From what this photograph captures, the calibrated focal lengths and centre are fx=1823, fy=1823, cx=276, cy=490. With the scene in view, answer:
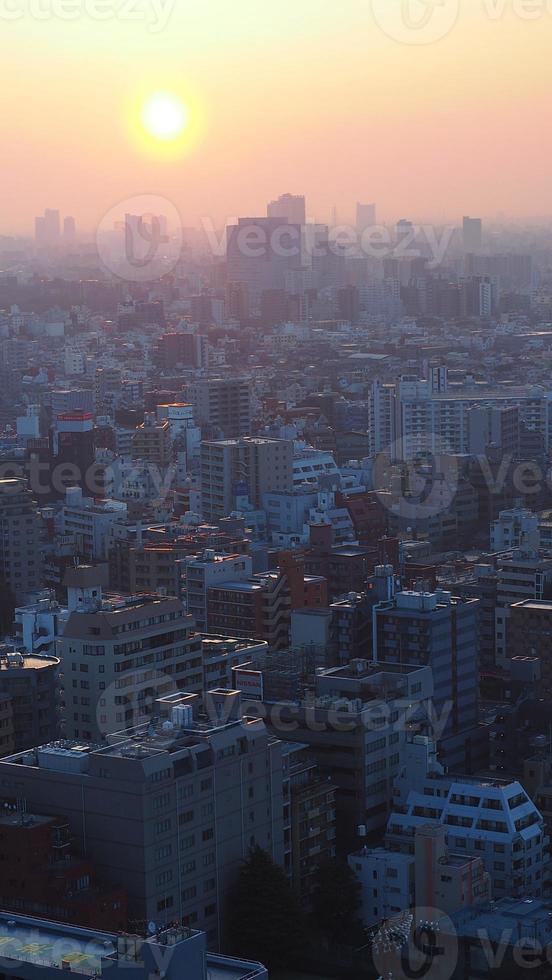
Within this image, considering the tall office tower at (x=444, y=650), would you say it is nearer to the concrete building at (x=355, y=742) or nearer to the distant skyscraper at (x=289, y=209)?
the concrete building at (x=355, y=742)

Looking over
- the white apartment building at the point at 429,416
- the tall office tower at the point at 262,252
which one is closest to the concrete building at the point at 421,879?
the white apartment building at the point at 429,416

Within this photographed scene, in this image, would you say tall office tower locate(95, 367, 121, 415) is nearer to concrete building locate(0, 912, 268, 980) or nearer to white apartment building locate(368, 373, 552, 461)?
white apartment building locate(368, 373, 552, 461)

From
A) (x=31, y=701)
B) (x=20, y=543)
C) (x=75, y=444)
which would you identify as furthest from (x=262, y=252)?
(x=31, y=701)

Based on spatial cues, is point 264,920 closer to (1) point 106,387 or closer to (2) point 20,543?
(2) point 20,543

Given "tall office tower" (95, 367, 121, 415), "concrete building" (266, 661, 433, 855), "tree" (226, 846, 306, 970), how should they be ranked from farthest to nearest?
1. "tall office tower" (95, 367, 121, 415)
2. "concrete building" (266, 661, 433, 855)
3. "tree" (226, 846, 306, 970)

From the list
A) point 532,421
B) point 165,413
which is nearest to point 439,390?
point 532,421

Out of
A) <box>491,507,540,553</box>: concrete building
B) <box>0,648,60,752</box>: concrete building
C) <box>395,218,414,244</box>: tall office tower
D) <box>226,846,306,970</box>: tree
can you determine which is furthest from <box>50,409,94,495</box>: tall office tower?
<box>395,218,414,244</box>: tall office tower
